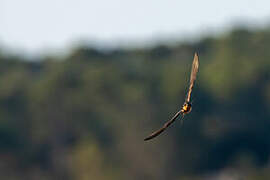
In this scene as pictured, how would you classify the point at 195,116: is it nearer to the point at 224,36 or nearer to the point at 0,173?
the point at 0,173

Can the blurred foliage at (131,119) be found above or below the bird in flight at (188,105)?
below

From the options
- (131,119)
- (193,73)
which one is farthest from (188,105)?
(131,119)

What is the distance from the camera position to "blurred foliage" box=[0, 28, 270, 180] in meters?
93.4

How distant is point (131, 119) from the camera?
3994 inches

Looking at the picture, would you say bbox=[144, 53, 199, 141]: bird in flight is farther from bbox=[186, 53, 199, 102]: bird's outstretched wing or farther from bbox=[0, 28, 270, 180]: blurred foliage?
bbox=[0, 28, 270, 180]: blurred foliage

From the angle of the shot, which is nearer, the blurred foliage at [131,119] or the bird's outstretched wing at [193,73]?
the bird's outstretched wing at [193,73]

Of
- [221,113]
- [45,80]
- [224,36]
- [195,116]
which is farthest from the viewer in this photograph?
[224,36]

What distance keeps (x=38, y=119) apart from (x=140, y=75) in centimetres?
1438

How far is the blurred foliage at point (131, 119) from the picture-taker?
9338 cm

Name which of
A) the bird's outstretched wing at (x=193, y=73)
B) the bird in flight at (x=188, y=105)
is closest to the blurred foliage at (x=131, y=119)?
the bird in flight at (x=188, y=105)

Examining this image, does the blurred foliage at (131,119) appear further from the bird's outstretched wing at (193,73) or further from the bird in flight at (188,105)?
the bird's outstretched wing at (193,73)

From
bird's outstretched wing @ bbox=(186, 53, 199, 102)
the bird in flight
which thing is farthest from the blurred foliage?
bird's outstretched wing @ bbox=(186, 53, 199, 102)

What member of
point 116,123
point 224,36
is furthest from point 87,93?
point 224,36

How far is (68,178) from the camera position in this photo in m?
92.7
